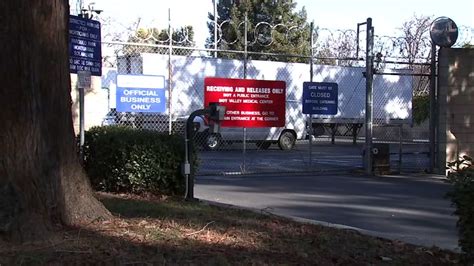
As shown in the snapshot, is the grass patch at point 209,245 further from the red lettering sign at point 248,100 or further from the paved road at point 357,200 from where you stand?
the red lettering sign at point 248,100

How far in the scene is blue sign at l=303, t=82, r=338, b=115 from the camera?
16.0 metres

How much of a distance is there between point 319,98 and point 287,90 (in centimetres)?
885

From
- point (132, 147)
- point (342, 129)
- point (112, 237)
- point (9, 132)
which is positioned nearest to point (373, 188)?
point (132, 147)

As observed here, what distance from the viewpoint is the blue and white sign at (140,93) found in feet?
45.4

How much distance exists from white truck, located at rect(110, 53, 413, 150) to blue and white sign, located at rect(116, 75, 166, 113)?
3.49m

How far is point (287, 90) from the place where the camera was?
81.7 ft

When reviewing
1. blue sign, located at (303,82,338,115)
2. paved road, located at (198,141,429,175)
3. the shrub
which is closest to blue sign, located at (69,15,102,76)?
paved road, located at (198,141,429,175)

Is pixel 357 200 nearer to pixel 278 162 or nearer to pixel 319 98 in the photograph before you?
pixel 319 98

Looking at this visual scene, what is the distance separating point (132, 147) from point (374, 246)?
15.4 ft

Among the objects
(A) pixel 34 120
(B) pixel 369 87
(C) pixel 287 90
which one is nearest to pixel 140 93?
(B) pixel 369 87

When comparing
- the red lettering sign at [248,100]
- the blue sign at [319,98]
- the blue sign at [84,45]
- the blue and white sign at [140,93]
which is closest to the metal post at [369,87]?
the blue sign at [319,98]

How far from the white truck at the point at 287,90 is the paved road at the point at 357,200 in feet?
15.5

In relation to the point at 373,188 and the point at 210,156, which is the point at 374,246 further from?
the point at 210,156

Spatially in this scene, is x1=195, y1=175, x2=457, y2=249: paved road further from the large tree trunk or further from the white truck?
the white truck
